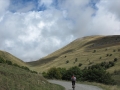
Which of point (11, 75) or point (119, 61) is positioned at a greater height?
point (119, 61)

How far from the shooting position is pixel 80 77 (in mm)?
57969

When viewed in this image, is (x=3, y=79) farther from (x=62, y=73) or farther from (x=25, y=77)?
(x=62, y=73)

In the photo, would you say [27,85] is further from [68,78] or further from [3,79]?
[68,78]

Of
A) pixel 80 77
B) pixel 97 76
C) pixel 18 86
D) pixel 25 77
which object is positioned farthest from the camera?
pixel 80 77

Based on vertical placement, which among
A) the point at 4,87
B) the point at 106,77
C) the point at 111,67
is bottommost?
the point at 4,87

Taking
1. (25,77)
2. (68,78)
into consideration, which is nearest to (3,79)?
(25,77)

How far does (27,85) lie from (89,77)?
33206mm

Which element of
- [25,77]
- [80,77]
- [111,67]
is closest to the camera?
[25,77]

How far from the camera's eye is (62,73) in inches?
2494

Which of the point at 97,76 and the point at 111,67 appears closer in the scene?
the point at 97,76

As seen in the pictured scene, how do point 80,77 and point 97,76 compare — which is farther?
point 80,77

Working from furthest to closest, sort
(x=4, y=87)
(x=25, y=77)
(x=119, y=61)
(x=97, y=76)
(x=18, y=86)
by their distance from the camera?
(x=119, y=61), (x=97, y=76), (x=25, y=77), (x=18, y=86), (x=4, y=87)

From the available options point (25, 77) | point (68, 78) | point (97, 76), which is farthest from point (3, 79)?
point (68, 78)

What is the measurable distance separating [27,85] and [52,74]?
4030 cm
